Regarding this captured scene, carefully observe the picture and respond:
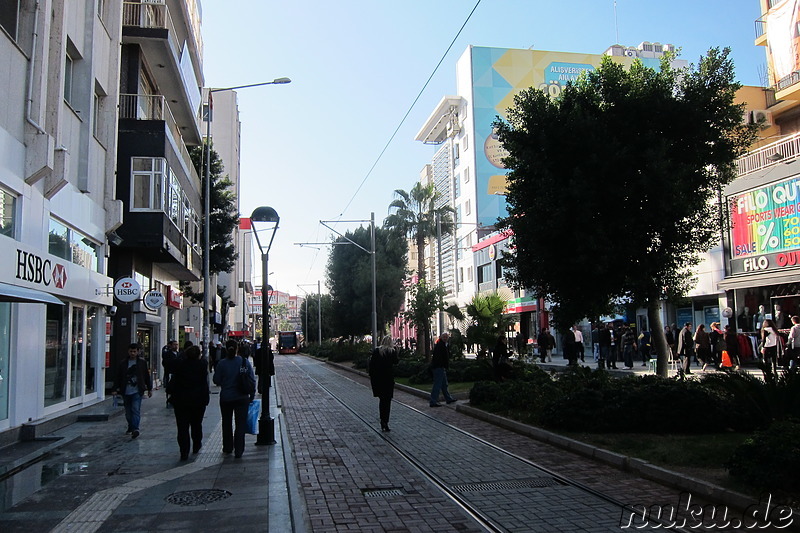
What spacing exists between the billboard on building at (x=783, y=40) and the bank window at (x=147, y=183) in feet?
77.3

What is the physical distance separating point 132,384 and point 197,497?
5.61m

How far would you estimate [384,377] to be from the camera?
12562 millimetres

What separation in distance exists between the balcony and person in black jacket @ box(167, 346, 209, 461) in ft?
51.3

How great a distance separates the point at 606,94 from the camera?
1362 centimetres

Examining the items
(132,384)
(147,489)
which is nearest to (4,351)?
(132,384)

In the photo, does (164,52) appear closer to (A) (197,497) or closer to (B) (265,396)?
(B) (265,396)

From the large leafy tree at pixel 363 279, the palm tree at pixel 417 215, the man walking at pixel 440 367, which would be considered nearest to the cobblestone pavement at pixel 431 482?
the man walking at pixel 440 367

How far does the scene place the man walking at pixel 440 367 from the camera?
1580 centimetres

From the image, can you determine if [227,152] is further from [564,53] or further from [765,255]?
[765,255]

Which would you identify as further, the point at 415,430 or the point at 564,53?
the point at 564,53

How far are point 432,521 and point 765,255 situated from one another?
2305 centimetres

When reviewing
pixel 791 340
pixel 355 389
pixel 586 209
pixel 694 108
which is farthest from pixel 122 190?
pixel 791 340

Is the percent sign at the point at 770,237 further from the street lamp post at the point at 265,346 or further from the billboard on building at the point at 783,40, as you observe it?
the street lamp post at the point at 265,346

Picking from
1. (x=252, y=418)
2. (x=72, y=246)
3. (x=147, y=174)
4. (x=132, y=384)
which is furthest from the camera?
(x=147, y=174)
